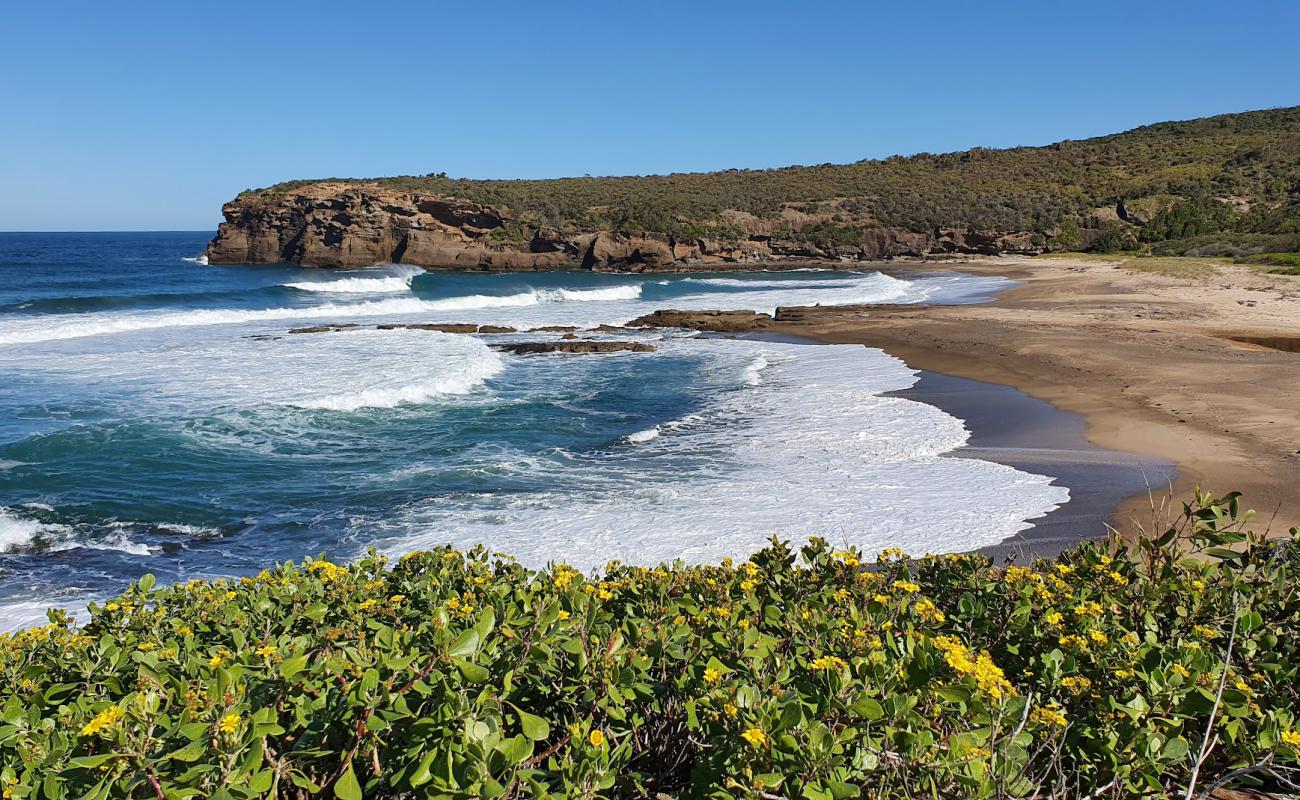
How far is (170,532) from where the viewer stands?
959 centimetres

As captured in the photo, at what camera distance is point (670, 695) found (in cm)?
246

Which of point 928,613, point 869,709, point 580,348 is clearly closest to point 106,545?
point 928,613

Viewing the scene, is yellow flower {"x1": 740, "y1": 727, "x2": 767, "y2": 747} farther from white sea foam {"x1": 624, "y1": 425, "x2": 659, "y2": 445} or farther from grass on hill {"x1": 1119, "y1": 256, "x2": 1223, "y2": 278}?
grass on hill {"x1": 1119, "y1": 256, "x2": 1223, "y2": 278}

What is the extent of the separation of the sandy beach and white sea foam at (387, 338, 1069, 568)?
1.74 meters

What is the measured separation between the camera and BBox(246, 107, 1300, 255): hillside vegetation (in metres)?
59.7

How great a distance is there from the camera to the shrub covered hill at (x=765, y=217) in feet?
206

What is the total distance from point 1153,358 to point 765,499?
13.3 metres

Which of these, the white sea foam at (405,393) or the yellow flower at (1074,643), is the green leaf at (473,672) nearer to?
the yellow flower at (1074,643)

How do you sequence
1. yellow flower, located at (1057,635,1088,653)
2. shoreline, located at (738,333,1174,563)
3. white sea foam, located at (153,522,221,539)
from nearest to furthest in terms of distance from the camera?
yellow flower, located at (1057,635,1088,653), shoreline, located at (738,333,1174,563), white sea foam, located at (153,522,221,539)

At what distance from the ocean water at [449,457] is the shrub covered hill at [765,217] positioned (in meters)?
39.2

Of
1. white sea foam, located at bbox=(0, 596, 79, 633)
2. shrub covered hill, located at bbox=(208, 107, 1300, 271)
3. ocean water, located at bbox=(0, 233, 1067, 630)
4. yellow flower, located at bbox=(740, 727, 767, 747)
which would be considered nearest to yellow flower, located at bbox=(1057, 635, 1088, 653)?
yellow flower, located at bbox=(740, 727, 767, 747)

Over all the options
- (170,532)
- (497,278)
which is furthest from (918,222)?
(170,532)

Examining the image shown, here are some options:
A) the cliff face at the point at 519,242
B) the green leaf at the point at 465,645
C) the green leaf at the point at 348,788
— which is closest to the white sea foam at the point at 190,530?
the green leaf at the point at 465,645

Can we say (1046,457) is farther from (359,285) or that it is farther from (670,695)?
(359,285)
